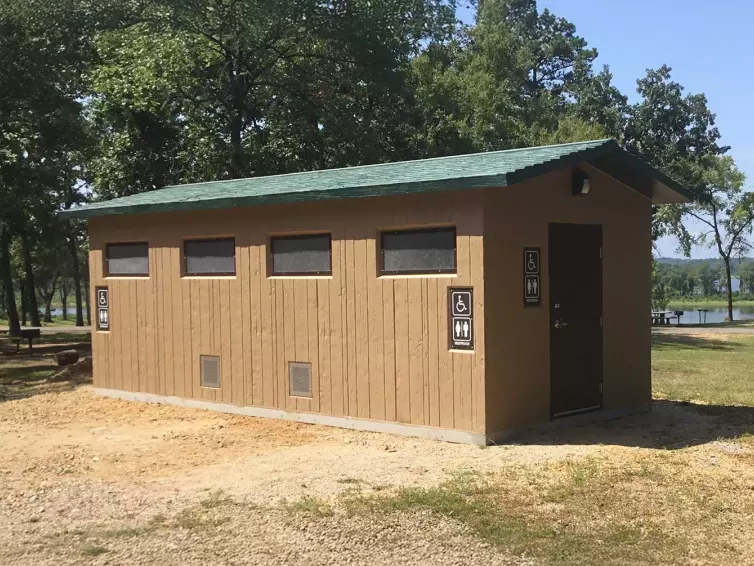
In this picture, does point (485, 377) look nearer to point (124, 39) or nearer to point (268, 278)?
point (268, 278)

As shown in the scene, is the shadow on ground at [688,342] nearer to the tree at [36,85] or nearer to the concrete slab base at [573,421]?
the concrete slab base at [573,421]

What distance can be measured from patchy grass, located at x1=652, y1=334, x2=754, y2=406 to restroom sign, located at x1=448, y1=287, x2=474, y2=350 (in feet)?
14.7

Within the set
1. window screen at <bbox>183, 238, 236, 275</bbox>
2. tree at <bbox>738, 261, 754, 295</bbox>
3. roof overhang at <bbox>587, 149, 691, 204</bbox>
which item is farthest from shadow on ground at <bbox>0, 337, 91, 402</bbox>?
tree at <bbox>738, 261, 754, 295</bbox>

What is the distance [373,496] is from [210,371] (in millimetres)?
4779

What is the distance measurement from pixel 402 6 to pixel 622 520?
55.7 ft

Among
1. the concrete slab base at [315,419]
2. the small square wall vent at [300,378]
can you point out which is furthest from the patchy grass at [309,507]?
the small square wall vent at [300,378]

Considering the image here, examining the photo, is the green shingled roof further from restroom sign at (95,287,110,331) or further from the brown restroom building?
restroom sign at (95,287,110,331)

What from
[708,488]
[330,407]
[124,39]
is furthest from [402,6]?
[708,488]

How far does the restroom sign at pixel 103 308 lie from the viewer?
11383mm

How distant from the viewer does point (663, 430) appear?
27.3 ft

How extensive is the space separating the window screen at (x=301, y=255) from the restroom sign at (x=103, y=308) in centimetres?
336

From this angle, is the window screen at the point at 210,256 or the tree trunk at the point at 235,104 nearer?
the window screen at the point at 210,256

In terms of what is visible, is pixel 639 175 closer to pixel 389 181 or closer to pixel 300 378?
pixel 389 181

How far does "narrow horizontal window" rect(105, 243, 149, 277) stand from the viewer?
10.9m
